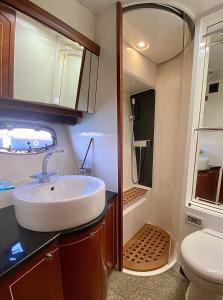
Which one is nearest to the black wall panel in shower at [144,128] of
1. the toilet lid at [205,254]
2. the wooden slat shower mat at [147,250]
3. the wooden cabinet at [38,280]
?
the wooden slat shower mat at [147,250]

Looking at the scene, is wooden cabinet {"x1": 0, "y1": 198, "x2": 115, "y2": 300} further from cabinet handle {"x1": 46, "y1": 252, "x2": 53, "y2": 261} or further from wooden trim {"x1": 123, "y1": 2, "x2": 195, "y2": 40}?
wooden trim {"x1": 123, "y1": 2, "x2": 195, "y2": 40}

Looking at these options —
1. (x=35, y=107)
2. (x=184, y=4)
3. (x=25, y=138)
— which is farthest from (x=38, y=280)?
(x=184, y=4)

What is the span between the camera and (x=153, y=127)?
2.10 metres

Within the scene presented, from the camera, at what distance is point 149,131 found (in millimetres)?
2133

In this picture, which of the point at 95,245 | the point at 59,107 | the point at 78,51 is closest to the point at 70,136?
the point at 59,107

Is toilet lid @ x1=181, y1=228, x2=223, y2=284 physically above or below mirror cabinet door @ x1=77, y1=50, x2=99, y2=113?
below

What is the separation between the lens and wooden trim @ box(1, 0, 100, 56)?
94 cm

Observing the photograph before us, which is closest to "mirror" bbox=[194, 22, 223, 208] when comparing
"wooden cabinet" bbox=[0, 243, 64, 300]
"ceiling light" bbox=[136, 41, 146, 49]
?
"ceiling light" bbox=[136, 41, 146, 49]

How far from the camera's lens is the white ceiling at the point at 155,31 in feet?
4.26

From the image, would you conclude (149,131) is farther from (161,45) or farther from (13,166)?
(13,166)

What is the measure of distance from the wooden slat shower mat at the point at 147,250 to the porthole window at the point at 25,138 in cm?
131

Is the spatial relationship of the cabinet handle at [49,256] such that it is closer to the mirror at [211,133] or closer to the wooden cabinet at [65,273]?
the wooden cabinet at [65,273]

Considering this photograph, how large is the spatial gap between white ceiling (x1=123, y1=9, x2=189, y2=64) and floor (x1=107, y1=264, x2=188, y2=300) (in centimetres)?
210

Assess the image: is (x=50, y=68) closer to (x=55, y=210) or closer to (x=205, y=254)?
(x=55, y=210)
